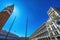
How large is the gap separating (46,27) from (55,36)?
495cm

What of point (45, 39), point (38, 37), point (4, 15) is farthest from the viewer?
point (4, 15)

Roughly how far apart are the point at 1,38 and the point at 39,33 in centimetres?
2680

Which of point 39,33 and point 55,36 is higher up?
point 39,33

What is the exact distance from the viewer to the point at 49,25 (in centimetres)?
2547

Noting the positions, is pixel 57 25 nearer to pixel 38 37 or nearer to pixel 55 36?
pixel 55 36

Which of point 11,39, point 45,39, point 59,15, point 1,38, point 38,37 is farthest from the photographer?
point 11,39

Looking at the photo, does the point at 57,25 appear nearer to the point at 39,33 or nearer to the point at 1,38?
the point at 39,33

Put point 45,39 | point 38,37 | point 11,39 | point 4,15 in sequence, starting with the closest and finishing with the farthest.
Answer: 1. point 45,39
2. point 38,37
3. point 11,39
4. point 4,15

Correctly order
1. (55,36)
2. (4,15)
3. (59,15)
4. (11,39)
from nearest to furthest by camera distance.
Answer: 1. (55,36)
2. (59,15)
3. (11,39)
4. (4,15)

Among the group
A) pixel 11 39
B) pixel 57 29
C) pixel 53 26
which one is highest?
pixel 11 39

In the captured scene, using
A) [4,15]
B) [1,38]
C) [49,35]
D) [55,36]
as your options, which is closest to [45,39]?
[49,35]

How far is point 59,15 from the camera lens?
26.3 metres

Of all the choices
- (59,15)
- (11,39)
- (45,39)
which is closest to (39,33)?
(45,39)

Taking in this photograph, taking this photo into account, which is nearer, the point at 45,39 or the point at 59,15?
the point at 45,39
